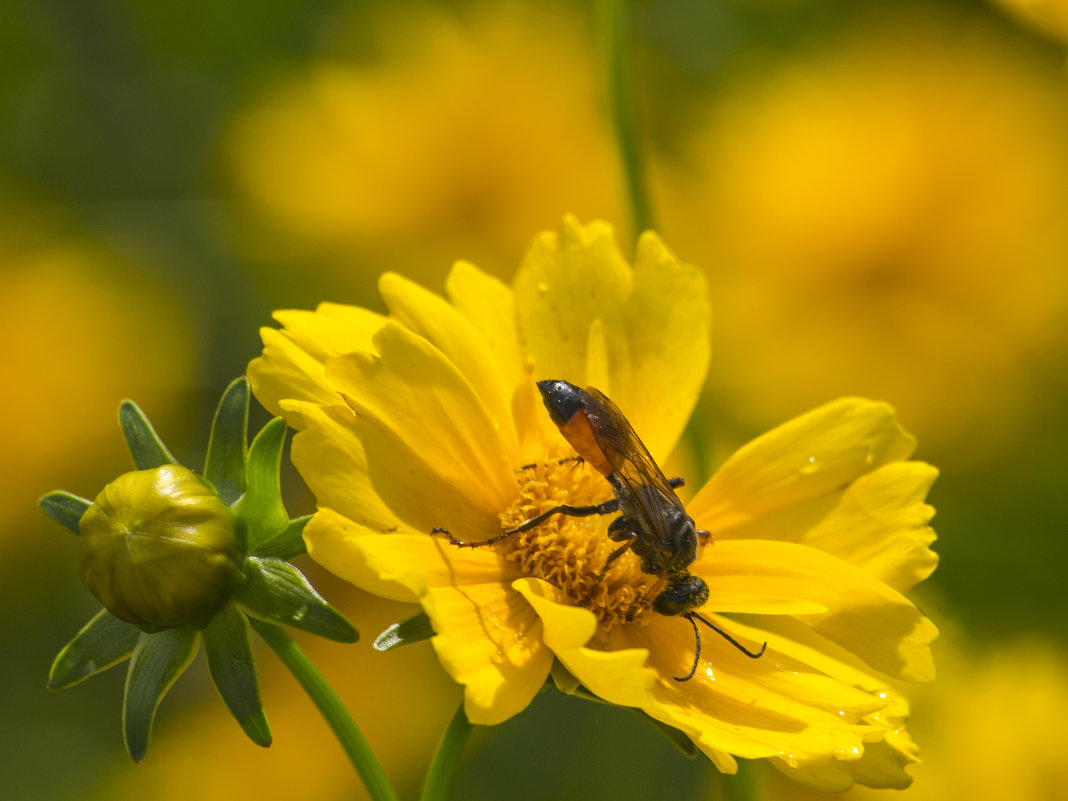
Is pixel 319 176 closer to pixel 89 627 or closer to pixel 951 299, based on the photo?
pixel 951 299

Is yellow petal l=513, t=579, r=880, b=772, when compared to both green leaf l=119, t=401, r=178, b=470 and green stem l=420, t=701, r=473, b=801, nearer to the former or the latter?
green stem l=420, t=701, r=473, b=801

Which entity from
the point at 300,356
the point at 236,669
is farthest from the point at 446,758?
the point at 300,356

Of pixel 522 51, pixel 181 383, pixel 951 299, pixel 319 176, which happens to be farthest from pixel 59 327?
pixel 951 299

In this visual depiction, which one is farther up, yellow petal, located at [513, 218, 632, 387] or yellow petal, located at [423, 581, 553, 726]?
yellow petal, located at [513, 218, 632, 387]

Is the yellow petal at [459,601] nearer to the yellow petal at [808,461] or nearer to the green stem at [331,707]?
the green stem at [331,707]

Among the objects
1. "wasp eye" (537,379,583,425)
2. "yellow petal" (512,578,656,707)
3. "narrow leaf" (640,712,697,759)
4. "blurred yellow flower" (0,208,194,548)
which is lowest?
"blurred yellow flower" (0,208,194,548)

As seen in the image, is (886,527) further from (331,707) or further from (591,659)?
(331,707)

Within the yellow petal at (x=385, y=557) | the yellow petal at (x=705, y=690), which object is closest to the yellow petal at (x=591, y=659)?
the yellow petal at (x=705, y=690)

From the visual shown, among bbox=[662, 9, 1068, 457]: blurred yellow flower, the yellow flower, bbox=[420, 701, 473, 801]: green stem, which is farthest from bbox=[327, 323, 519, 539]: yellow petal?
bbox=[662, 9, 1068, 457]: blurred yellow flower
